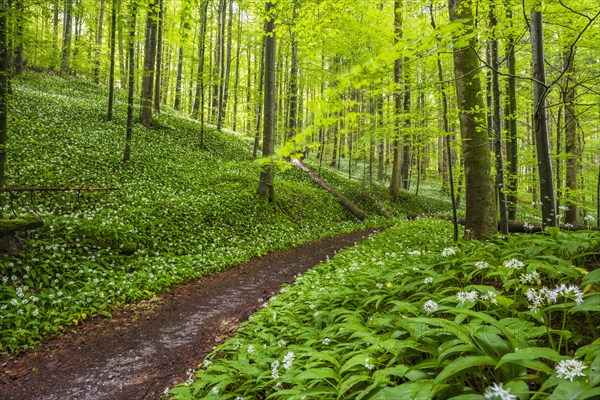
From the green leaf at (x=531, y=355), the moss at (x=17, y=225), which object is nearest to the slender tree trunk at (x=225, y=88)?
the moss at (x=17, y=225)

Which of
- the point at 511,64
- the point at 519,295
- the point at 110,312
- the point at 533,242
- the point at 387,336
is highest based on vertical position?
the point at 511,64

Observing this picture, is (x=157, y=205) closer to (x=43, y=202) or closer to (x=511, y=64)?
(x=43, y=202)

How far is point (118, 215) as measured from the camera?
981cm

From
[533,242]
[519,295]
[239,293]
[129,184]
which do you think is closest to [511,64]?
[533,242]

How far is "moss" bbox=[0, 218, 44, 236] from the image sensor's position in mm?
6809

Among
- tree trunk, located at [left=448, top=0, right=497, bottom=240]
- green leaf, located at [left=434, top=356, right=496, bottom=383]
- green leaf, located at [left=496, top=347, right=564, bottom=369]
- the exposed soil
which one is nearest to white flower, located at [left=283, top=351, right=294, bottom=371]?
green leaf, located at [left=434, top=356, right=496, bottom=383]

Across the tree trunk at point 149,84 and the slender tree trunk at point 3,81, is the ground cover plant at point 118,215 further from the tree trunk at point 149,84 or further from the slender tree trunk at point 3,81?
the slender tree trunk at point 3,81

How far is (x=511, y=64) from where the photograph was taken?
1005 cm

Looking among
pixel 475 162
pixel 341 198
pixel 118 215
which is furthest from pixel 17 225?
pixel 341 198

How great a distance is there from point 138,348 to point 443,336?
528 centimetres

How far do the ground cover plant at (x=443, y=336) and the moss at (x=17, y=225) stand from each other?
5774mm

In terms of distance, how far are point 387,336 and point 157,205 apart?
10171 mm

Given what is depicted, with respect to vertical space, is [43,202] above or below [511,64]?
below

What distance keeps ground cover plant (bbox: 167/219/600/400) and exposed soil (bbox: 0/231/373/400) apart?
3.15ft
